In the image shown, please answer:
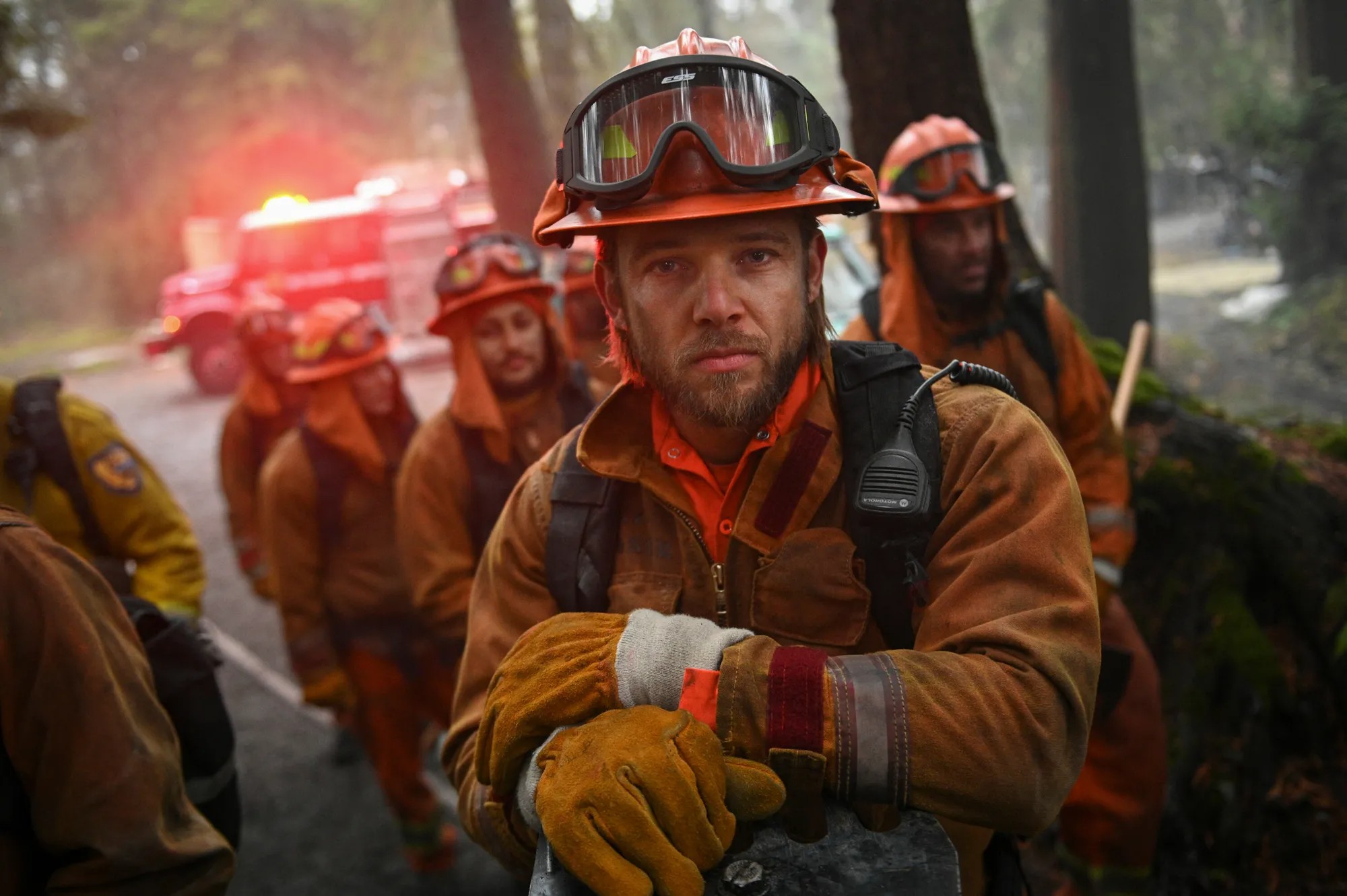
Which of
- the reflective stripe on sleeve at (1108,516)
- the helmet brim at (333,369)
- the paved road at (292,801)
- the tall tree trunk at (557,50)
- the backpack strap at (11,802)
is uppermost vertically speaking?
the tall tree trunk at (557,50)

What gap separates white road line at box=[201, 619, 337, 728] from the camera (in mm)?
7068

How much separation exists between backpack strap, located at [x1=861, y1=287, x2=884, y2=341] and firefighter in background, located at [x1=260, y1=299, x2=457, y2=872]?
246cm

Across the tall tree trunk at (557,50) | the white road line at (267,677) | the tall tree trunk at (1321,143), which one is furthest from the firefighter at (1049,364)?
the tall tree trunk at (557,50)

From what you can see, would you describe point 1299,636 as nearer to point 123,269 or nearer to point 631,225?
point 631,225

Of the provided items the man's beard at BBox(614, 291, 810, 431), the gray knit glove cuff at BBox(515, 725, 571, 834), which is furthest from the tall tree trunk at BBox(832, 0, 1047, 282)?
the gray knit glove cuff at BBox(515, 725, 571, 834)

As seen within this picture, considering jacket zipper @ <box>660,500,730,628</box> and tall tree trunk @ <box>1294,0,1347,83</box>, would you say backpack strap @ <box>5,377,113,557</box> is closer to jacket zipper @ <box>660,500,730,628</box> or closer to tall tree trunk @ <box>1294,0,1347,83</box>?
jacket zipper @ <box>660,500,730,628</box>

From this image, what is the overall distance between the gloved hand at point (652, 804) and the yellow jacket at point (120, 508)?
8.71 feet

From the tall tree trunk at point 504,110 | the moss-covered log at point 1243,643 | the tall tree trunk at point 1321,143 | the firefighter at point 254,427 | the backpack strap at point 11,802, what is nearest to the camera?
the backpack strap at point 11,802

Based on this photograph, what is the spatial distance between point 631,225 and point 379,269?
1740 cm

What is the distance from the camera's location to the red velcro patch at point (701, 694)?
5.65 ft

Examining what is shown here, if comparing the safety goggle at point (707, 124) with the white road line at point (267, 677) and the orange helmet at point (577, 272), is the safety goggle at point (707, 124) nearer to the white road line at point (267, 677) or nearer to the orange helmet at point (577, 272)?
the orange helmet at point (577, 272)

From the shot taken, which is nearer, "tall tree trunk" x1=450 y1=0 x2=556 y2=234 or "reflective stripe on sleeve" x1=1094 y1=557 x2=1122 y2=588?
"reflective stripe on sleeve" x1=1094 y1=557 x2=1122 y2=588

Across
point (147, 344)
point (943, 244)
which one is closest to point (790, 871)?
point (943, 244)

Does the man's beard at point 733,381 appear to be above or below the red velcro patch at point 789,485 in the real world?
above
